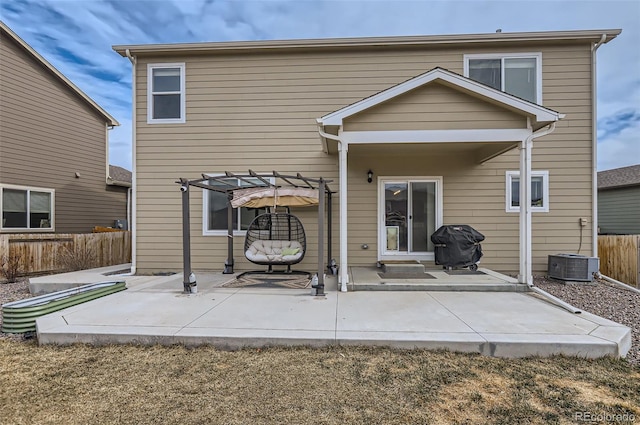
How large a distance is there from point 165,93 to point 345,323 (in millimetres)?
6756

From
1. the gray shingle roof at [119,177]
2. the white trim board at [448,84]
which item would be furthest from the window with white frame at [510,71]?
the gray shingle roof at [119,177]

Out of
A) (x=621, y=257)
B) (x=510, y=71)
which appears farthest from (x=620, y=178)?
(x=510, y=71)

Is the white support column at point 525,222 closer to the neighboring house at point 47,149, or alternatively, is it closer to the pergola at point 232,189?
the pergola at point 232,189

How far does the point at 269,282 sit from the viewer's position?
6.14m

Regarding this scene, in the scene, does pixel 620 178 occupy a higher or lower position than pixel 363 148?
higher

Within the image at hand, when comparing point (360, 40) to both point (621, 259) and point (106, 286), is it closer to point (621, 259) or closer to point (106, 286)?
point (106, 286)

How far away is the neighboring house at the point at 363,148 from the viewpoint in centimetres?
697

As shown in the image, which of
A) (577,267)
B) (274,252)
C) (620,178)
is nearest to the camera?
(577,267)

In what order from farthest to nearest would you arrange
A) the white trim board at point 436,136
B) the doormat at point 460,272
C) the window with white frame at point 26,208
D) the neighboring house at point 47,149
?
1. the neighboring house at point 47,149
2. the window with white frame at point 26,208
3. the doormat at point 460,272
4. the white trim board at point 436,136

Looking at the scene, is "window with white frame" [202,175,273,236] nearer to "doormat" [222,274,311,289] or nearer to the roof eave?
"doormat" [222,274,311,289]

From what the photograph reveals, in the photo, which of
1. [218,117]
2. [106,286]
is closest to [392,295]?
[106,286]

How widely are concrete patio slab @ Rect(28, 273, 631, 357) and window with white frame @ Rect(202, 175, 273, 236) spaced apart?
2.40 metres

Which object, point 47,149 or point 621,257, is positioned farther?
point 47,149

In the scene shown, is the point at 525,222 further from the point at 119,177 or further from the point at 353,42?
the point at 119,177
